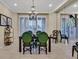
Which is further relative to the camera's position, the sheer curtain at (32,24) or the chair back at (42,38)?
the sheer curtain at (32,24)

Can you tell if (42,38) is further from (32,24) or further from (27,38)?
(32,24)

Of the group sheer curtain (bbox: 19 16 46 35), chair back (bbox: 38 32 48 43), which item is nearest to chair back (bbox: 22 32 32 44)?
chair back (bbox: 38 32 48 43)

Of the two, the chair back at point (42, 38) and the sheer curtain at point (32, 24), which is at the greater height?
the sheer curtain at point (32, 24)

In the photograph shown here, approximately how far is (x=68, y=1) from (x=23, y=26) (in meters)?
9.06

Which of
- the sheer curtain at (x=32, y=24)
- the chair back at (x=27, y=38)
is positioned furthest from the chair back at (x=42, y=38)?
the sheer curtain at (x=32, y=24)

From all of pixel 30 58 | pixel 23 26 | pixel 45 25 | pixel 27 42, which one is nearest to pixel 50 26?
pixel 45 25

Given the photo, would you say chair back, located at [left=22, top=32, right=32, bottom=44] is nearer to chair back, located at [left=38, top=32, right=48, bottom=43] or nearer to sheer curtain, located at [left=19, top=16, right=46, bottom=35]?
chair back, located at [left=38, top=32, right=48, bottom=43]

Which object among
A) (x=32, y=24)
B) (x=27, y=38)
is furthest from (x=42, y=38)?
(x=32, y=24)

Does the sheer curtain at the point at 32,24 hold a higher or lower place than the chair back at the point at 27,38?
higher

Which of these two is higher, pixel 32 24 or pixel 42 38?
pixel 32 24

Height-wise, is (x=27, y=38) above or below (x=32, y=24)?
below

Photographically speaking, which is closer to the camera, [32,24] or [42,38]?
[42,38]

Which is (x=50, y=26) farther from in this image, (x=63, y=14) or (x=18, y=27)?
(x=18, y=27)

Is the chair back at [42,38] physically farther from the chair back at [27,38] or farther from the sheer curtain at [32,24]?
the sheer curtain at [32,24]
